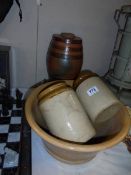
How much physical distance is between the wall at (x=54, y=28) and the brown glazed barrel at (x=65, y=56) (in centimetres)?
22

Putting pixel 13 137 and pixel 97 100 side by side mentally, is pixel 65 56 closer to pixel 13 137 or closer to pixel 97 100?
pixel 97 100

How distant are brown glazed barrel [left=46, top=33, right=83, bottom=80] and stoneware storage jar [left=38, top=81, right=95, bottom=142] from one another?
1.30 ft

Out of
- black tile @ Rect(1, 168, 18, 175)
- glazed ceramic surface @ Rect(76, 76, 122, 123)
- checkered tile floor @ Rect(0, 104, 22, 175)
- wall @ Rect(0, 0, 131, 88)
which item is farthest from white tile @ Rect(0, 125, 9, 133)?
glazed ceramic surface @ Rect(76, 76, 122, 123)

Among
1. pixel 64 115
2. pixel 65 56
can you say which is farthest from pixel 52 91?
pixel 65 56

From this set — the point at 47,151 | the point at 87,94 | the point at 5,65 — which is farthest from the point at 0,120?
the point at 87,94

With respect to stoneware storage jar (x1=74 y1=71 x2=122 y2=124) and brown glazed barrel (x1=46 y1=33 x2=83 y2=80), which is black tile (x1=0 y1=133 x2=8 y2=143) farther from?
stoneware storage jar (x1=74 y1=71 x2=122 y2=124)

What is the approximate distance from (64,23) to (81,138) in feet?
2.66

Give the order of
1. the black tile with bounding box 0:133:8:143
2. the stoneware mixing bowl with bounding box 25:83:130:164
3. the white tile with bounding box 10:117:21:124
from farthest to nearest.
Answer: the white tile with bounding box 10:117:21:124 < the black tile with bounding box 0:133:8:143 < the stoneware mixing bowl with bounding box 25:83:130:164

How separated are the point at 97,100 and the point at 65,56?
39 cm

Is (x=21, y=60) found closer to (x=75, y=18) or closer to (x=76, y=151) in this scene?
(x=75, y=18)

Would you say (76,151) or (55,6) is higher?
(55,6)

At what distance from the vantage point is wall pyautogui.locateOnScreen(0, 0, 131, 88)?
40.6 inches

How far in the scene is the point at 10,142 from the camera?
2.98 feet

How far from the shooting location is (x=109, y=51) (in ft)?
4.06
